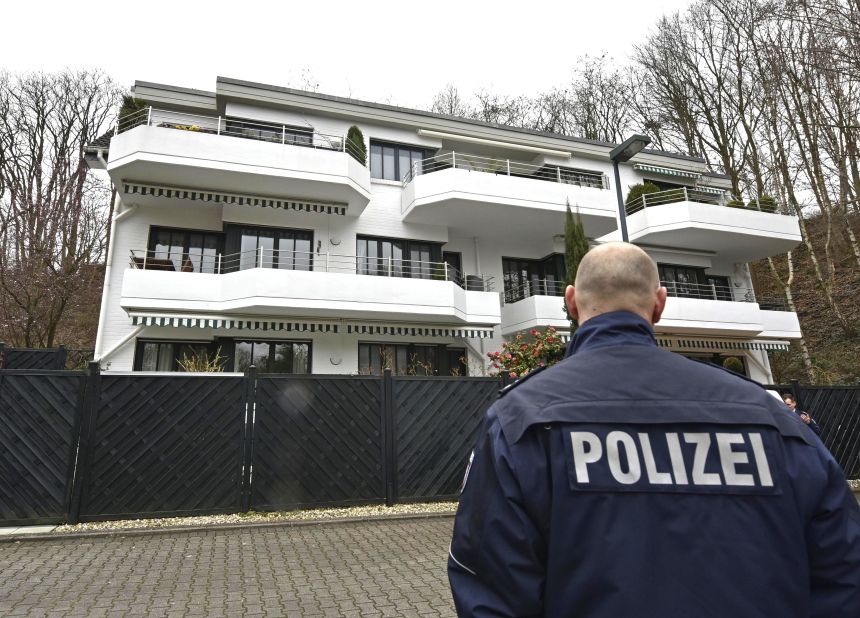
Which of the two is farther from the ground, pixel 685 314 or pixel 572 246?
pixel 572 246

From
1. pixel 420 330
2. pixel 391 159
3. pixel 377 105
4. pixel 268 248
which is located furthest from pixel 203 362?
pixel 377 105

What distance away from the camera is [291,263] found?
14.5 meters

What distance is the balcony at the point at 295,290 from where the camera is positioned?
40.8ft

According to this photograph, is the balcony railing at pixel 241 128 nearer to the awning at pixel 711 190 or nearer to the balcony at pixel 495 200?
the balcony at pixel 495 200

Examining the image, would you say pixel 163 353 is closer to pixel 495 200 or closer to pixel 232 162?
pixel 232 162

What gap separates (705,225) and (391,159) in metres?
11.7

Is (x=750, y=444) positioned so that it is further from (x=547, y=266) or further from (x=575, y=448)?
(x=547, y=266)

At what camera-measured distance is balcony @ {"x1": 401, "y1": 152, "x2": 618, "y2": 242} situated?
15.1 m

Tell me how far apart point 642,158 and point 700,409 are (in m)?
22.0

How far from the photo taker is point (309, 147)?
1409cm

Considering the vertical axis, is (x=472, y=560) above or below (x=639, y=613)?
above

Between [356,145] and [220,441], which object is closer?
Result: [220,441]

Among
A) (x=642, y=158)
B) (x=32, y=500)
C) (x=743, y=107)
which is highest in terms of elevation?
(x=743, y=107)

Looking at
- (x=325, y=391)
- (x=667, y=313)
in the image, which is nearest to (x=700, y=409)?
(x=325, y=391)
